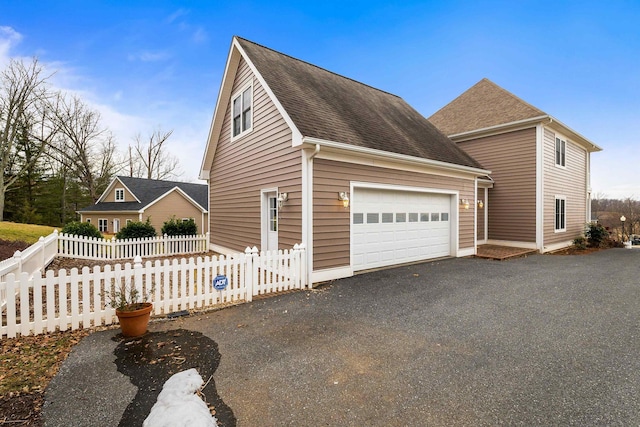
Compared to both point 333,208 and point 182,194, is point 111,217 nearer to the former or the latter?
point 182,194

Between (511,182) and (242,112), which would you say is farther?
(511,182)

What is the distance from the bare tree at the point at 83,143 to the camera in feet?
79.3

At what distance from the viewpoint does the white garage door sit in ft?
25.0

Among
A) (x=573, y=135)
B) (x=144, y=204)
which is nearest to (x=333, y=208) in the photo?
(x=573, y=135)

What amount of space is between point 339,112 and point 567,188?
12468 millimetres

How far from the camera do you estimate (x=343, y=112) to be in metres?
8.53

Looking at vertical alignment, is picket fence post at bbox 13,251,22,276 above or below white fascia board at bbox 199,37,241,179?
below

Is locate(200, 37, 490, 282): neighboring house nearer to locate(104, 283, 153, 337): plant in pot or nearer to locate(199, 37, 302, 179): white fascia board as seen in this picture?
locate(199, 37, 302, 179): white fascia board

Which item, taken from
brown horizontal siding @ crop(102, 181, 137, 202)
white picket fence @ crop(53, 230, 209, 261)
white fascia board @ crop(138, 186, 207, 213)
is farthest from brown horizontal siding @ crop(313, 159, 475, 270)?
brown horizontal siding @ crop(102, 181, 137, 202)

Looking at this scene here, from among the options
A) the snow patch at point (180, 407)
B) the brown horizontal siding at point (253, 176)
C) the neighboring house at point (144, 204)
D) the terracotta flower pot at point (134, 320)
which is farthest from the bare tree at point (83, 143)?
the snow patch at point (180, 407)

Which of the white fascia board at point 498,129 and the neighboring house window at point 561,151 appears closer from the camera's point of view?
the white fascia board at point 498,129

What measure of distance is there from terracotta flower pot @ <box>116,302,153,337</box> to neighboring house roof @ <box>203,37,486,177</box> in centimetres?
426

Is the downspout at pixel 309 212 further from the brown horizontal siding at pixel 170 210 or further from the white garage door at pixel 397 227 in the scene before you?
the brown horizontal siding at pixel 170 210

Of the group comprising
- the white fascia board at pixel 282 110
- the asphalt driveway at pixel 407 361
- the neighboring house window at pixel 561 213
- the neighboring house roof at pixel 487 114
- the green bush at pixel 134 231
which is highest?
the neighboring house roof at pixel 487 114
